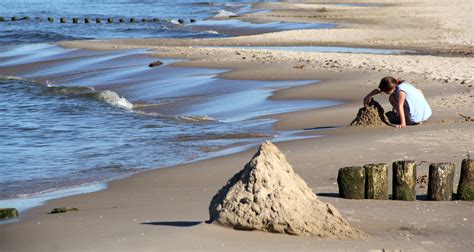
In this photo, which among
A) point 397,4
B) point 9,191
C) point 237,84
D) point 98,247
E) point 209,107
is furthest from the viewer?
point 397,4

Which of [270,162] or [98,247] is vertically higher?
[270,162]

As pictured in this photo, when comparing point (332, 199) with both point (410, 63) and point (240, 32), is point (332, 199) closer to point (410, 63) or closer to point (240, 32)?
point (410, 63)

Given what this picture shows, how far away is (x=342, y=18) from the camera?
4750 centimetres

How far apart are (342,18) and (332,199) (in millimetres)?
38505

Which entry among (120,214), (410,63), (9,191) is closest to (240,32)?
(410,63)

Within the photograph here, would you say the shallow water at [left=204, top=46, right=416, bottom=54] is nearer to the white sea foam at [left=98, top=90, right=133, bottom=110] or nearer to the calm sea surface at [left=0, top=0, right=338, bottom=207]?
the calm sea surface at [left=0, top=0, right=338, bottom=207]

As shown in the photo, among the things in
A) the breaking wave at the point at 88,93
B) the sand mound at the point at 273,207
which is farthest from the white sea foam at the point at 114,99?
the sand mound at the point at 273,207

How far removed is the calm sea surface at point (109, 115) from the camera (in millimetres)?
13820

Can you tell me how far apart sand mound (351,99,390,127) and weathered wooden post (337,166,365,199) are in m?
4.73

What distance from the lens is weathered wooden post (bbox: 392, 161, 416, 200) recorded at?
942 cm

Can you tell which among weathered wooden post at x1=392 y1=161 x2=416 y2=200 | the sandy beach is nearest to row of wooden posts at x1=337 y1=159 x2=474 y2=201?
weathered wooden post at x1=392 y1=161 x2=416 y2=200

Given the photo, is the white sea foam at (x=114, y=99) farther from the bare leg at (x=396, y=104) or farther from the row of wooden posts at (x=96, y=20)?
the row of wooden posts at (x=96, y=20)

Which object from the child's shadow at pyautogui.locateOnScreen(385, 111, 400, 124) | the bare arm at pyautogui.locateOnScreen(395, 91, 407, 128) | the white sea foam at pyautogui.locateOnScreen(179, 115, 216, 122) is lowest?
the white sea foam at pyautogui.locateOnScreen(179, 115, 216, 122)

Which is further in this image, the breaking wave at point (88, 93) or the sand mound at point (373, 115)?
the breaking wave at point (88, 93)
